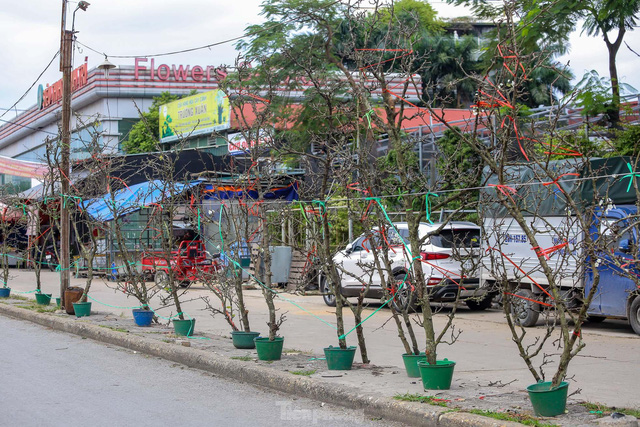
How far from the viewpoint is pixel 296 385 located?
768 cm

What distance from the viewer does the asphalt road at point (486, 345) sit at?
8336 mm

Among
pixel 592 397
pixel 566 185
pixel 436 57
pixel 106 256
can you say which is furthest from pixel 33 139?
pixel 592 397

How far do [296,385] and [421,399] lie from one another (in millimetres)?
1598

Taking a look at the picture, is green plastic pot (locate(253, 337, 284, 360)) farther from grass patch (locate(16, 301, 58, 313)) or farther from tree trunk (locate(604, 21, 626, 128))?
tree trunk (locate(604, 21, 626, 128))

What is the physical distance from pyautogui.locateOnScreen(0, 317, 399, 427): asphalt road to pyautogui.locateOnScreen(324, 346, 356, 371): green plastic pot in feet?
2.56

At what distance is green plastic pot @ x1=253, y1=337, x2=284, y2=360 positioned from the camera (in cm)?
890

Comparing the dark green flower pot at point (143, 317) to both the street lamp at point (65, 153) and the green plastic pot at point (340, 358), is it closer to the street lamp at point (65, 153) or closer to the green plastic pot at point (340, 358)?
the street lamp at point (65, 153)

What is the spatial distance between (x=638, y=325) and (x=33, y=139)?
62.3 m

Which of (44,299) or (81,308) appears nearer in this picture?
(81,308)

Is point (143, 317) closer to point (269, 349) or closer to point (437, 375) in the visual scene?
point (269, 349)

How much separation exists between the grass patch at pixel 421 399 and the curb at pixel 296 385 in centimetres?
10

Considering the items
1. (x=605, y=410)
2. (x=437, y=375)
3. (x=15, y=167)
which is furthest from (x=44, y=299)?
(x=15, y=167)

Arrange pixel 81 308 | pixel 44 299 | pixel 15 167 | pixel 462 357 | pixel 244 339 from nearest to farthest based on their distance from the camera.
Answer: pixel 244 339 → pixel 462 357 → pixel 81 308 → pixel 44 299 → pixel 15 167

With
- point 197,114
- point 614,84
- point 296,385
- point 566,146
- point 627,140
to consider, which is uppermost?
point 197,114
